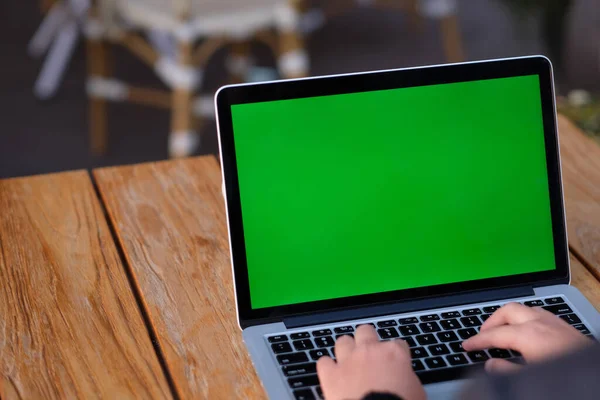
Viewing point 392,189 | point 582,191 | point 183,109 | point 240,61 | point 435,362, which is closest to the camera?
point 435,362

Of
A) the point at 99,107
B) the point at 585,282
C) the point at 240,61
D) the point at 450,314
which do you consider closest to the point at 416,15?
the point at 240,61

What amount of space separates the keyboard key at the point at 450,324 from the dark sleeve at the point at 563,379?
34cm

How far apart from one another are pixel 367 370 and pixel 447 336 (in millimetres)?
134

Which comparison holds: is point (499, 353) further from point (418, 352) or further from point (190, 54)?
point (190, 54)

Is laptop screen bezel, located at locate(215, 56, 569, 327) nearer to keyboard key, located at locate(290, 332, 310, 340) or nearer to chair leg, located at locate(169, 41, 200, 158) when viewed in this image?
keyboard key, located at locate(290, 332, 310, 340)

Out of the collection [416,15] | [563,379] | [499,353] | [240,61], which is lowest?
[499,353]

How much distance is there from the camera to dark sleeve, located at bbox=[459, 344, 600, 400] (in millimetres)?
490

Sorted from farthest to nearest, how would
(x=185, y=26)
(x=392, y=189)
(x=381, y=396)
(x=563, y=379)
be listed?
(x=185, y=26) → (x=392, y=189) → (x=381, y=396) → (x=563, y=379)

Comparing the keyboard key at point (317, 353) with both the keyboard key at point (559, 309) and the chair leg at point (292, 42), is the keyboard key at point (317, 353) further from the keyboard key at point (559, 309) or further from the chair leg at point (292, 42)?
the chair leg at point (292, 42)

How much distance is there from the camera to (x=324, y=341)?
0.83 m

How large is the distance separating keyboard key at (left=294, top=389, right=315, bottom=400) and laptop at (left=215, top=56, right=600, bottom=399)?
62 mm

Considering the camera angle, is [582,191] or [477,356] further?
[582,191]

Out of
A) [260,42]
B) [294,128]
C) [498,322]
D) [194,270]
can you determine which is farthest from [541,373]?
[260,42]

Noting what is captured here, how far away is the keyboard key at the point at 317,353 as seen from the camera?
0.81 m
